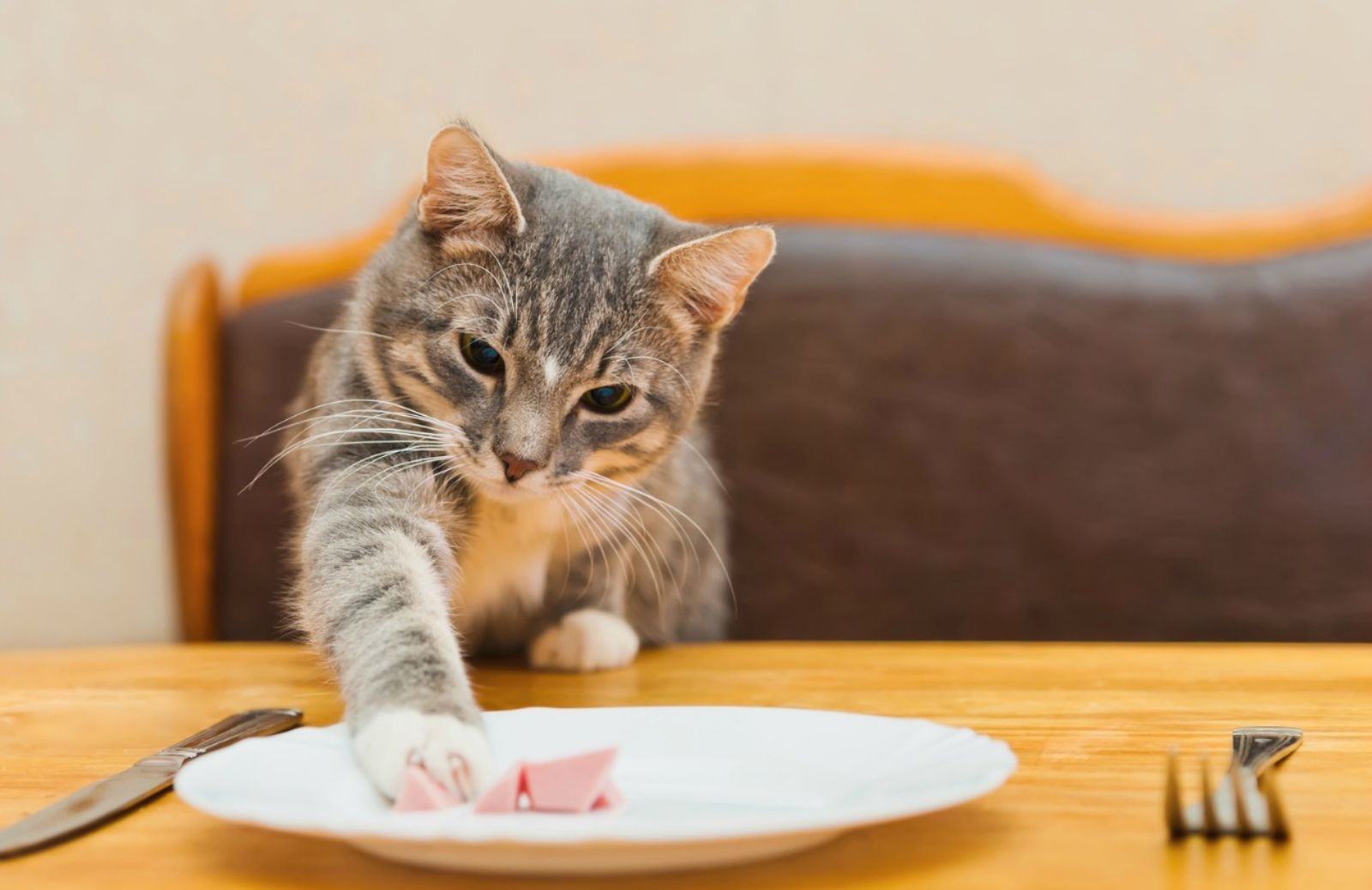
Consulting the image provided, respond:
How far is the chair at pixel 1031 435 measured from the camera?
178cm

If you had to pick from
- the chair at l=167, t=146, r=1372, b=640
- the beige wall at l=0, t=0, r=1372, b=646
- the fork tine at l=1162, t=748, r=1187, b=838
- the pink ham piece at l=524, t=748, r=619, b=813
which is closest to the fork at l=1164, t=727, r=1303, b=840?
the fork tine at l=1162, t=748, r=1187, b=838

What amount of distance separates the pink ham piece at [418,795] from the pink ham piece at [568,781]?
1.9 inches

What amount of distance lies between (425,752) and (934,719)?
1.37 ft

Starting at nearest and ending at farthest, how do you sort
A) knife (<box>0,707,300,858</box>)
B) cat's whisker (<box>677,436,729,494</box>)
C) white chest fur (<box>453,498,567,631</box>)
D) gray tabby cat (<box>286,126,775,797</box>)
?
knife (<box>0,707,300,858</box>), gray tabby cat (<box>286,126,775,797</box>), white chest fur (<box>453,498,567,631</box>), cat's whisker (<box>677,436,729,494</box>)

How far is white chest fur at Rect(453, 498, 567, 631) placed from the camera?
1.16 m

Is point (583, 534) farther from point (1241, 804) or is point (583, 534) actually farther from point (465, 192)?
point (1241, 804)

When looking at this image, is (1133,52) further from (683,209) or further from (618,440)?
(618,440)

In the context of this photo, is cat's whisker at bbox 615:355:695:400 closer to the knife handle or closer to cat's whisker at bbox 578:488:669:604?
cat's whisker at bbox 578:488:669:604

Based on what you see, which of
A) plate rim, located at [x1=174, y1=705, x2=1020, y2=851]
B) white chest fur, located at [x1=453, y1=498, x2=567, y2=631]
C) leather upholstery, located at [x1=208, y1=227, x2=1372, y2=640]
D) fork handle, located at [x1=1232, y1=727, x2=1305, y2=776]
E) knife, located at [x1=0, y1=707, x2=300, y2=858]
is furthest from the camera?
leather upholstery, located at [x1=208, y1=227, x2=1372, y2=640]

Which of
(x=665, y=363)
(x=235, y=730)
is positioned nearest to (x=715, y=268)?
(x=665, y=363)

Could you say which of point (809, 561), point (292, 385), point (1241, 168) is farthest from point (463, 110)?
point (1241, 168)

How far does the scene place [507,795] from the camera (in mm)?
573

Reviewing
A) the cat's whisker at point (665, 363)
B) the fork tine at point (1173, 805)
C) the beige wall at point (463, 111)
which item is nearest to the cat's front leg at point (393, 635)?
the cat's whisker at point (665, 363)

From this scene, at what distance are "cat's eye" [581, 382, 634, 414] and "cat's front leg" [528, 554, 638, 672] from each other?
0.23 meters
